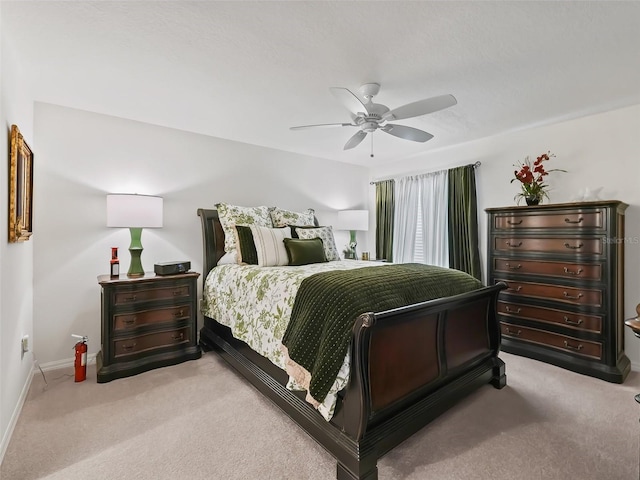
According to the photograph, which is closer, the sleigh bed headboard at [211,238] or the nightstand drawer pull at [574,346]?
the nightstand drawer pull at [574,346]

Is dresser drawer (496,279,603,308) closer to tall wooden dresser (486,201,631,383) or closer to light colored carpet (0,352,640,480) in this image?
tall wooden dresser (486,201,631,383)

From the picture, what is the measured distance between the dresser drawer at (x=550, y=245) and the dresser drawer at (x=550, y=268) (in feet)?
0.37

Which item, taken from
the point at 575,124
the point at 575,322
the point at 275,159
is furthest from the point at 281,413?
the point at 575,124

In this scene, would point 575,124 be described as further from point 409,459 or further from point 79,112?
point 79,112

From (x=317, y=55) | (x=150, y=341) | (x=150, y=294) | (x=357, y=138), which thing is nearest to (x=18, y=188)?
(x=150, y=294)

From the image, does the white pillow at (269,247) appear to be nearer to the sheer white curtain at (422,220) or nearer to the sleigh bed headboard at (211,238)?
the sleigh bed headboard at (211,238)

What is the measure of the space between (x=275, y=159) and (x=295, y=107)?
4.77 feet

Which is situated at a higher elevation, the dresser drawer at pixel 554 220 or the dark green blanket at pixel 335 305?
the dresser drawer at pixel 554 220

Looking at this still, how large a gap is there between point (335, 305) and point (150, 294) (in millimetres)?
2007

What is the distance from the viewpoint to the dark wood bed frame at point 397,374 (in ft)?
5.05

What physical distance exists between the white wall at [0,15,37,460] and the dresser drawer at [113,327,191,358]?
2.06ft

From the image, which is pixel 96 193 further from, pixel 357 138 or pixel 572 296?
pixel 572 296

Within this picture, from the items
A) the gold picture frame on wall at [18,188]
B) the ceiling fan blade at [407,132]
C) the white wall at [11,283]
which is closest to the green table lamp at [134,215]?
the gold picture frame on wall at [18,188]

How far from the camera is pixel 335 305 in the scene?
1.69 metres
